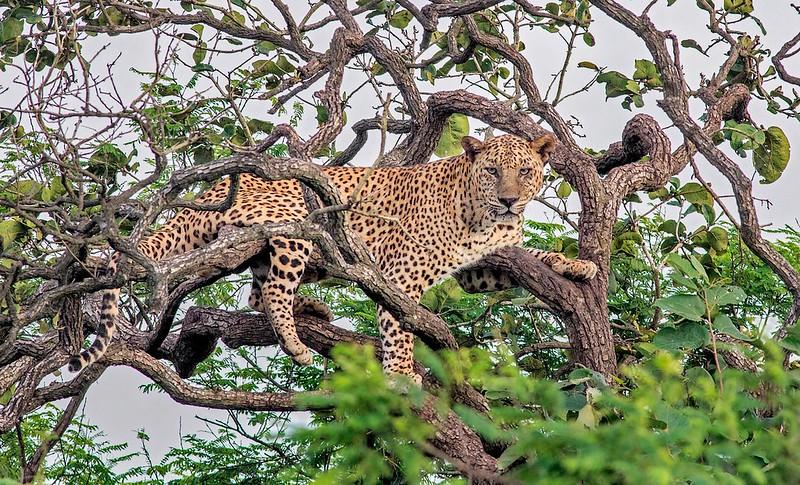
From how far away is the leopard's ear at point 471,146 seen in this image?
358 inches

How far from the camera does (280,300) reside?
8633 millimetres

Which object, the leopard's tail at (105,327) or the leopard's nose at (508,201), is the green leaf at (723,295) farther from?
the leopard's tail at (105,327)

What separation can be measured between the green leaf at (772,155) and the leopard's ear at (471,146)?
229cm

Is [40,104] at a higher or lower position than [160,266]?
higher

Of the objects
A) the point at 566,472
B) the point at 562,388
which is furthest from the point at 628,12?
the point at 566,472

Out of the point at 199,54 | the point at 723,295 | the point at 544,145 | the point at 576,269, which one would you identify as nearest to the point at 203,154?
the point at 199,54

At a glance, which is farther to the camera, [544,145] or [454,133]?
[454,133]

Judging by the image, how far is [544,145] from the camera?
9109mm

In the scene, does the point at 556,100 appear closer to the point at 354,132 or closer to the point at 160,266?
the point at 354,132

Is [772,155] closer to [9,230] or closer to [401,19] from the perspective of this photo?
[401,19]

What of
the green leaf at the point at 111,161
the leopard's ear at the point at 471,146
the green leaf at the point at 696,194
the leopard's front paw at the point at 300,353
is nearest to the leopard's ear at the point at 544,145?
the leopard's ear at the point at 471,146

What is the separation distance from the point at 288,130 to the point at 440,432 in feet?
7.28

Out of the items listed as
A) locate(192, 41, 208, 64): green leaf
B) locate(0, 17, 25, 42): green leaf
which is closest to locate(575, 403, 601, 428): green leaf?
locate(192, 41, 208, 64): green leaf

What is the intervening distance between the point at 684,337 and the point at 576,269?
1.42 meters
